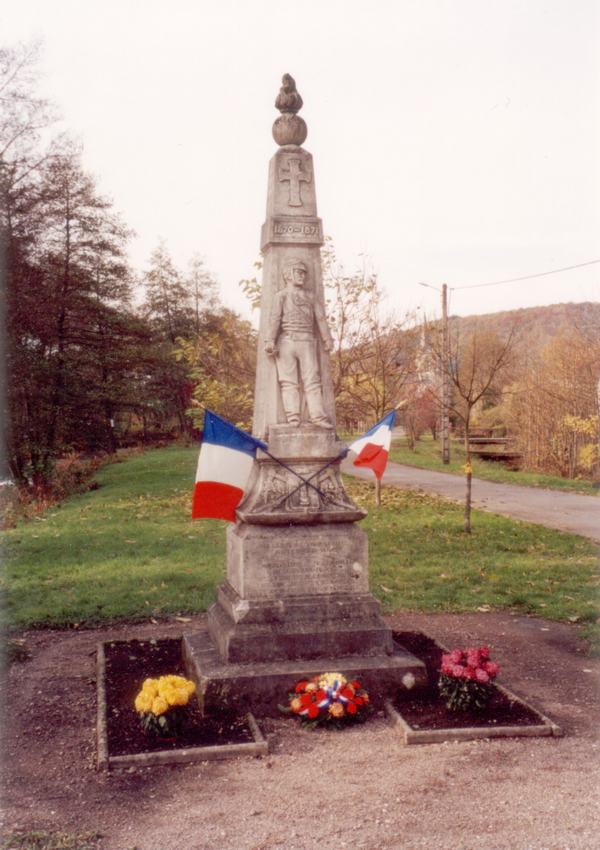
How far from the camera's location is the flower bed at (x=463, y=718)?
5246 millimetres

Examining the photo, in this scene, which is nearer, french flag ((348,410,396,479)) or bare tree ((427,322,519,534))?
french flag ((348,410,396,479))

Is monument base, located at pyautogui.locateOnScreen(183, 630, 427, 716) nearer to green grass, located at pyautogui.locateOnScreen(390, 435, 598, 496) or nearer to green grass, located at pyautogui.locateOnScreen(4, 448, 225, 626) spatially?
green grass, located at pyautogui.locateOnScreen(4, 448, 225, 626)

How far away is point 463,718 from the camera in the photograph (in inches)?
217

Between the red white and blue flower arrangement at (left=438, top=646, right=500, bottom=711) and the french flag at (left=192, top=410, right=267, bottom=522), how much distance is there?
6.96 feet

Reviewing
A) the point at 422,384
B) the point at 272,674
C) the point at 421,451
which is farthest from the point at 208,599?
the point at 421,451

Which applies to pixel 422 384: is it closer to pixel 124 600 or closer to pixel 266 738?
pixel 124 600

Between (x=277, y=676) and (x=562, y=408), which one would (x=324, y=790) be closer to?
(x=277, y=676)

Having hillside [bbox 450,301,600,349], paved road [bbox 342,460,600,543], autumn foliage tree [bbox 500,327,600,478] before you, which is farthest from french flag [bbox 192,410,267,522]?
hillside [bbox 450,301,600,349]

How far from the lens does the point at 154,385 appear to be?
155 feet

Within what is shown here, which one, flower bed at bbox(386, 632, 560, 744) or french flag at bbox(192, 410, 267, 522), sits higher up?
french flag at bbox(192, 410, 267, 522)

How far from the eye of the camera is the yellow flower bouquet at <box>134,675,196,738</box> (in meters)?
5.18

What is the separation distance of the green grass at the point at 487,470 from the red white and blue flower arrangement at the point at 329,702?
625 inches

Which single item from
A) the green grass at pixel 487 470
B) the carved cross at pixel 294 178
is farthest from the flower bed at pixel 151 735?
the green grass at pixel 487 470

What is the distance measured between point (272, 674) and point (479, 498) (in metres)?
14.0
